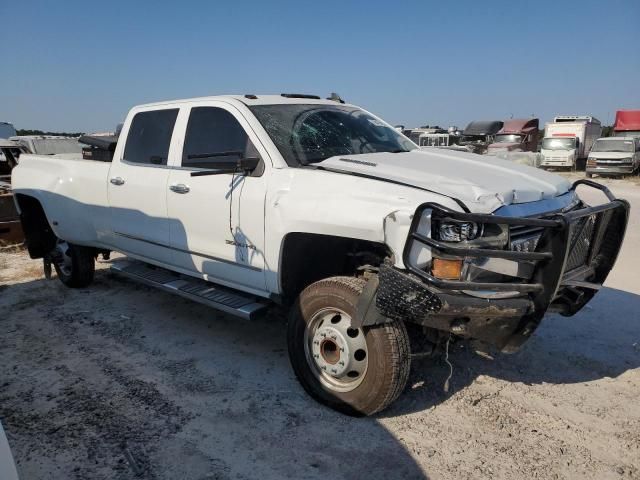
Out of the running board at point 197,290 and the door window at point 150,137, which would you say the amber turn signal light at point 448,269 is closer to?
the running board at point 197,290

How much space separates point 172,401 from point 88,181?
9.32 feet

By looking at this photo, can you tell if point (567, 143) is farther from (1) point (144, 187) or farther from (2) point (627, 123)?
(1) point (144, 187)

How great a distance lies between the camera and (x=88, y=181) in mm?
5223

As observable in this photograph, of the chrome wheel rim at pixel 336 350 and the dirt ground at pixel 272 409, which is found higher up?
the chrome wheel rim at pixel 336 350

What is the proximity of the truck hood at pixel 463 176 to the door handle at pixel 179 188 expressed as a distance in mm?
1305

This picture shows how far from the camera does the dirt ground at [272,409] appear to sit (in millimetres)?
2793

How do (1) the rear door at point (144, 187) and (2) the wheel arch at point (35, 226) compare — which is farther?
(2) the wheel arch at point (35, 226)

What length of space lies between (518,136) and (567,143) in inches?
134

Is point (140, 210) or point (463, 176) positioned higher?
point (463, 176)

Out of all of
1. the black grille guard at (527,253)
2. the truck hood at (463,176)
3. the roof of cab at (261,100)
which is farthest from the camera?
the roof of cab at (261,100)

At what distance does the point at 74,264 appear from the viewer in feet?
19.0

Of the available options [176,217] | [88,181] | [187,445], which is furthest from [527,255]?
[88,181]

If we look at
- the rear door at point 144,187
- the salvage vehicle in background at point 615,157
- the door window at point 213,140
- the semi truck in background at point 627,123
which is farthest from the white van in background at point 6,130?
the semi truck in background at point 627,123

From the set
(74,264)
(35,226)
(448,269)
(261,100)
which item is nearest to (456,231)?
(448,269)
